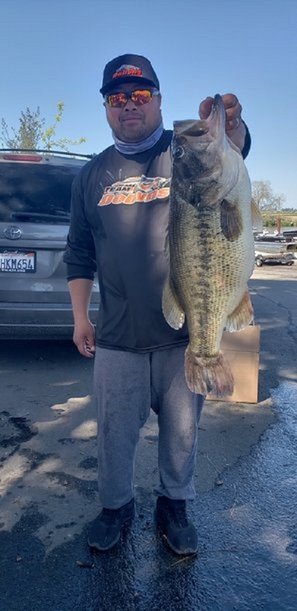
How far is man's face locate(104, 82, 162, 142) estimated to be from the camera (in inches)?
91.8

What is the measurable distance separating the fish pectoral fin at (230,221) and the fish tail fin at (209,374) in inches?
20.1

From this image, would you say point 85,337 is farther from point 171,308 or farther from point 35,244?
point 35,244

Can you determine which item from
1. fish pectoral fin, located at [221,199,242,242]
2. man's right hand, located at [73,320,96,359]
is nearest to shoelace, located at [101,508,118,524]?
man's right hand, located at [73,320,96,359]

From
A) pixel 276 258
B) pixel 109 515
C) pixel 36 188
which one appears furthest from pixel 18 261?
pixel 276 258

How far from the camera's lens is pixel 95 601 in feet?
7.20

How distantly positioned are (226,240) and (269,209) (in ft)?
226

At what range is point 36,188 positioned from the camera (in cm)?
500

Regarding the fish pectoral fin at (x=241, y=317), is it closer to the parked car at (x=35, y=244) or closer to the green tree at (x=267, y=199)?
the parked car at (x=35, y=244)

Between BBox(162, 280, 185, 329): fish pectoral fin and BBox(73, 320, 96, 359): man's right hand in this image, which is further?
BBox(73, 320, 96, 359): man's right hand

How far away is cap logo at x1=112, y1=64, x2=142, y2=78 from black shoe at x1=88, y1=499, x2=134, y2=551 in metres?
1.99

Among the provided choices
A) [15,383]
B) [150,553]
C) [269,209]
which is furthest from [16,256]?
[269,209]

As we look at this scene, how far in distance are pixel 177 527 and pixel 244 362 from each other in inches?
81.8

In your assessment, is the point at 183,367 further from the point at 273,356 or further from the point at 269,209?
the point at 269,209

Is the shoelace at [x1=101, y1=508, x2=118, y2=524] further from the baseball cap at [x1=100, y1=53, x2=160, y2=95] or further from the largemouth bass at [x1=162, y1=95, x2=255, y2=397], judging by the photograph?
the baseball cap at [x1=100, y1=53, x2=160, y2=95]
